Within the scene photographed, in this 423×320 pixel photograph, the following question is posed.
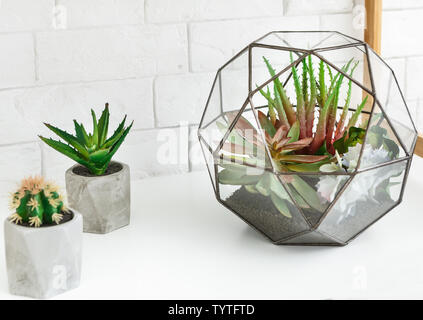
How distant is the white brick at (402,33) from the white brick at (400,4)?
0.03 ft

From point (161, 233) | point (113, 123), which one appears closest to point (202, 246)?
point (161, 233)

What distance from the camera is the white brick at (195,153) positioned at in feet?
4.33

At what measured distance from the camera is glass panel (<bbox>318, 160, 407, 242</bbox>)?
3.00 feet

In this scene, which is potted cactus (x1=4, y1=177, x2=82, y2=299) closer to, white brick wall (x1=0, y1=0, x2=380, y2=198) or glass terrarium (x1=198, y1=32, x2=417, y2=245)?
glass terrarium (x1=198, y1=32, x2=417, y2=245)

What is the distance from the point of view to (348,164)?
36.3 inches

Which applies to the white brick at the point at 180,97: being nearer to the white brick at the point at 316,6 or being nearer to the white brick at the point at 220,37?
the white brick at the point at 220,37

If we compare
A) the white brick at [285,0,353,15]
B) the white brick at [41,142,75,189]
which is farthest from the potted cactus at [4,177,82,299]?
the white brick at [285,0,353,15]

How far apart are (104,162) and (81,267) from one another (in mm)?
182

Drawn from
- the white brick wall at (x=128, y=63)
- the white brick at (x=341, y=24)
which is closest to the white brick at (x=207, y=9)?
the white brick wall at (x=128, y=63)

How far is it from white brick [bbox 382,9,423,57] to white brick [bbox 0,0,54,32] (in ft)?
2.28

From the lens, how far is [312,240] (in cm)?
96

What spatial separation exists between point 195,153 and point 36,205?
0.56 m

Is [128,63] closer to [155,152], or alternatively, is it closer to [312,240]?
[155,152]
